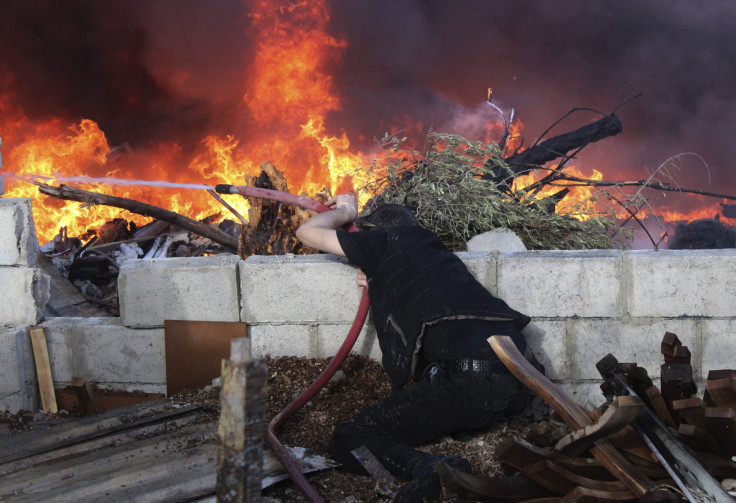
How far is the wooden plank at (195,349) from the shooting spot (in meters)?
4.48

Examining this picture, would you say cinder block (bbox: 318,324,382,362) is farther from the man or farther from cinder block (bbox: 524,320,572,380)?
cinder block (bbox: 524,320,572,380)

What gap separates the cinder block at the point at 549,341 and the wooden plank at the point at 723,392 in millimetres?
1584

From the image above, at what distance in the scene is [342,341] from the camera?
4480 millimetres

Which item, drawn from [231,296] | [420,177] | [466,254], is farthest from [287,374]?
[420,177]

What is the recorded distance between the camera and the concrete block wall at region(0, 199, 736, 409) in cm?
420

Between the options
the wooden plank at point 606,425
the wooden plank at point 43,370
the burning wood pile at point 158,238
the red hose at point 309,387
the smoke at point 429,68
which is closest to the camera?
the wooden plank at point 606,425

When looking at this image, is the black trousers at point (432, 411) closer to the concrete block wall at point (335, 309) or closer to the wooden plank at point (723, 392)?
the wooden plank at point (723, 392)

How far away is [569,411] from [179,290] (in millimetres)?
2871

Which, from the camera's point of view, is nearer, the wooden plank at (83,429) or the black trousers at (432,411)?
the black trousers at (432,411)

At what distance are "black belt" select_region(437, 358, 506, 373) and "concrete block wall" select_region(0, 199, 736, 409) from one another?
41.1 inches

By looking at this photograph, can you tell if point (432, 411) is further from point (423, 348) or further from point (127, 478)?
point (127, 478)

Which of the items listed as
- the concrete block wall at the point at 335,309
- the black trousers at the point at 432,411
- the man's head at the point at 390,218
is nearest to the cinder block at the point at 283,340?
the concrete block wall at the point at 335,309

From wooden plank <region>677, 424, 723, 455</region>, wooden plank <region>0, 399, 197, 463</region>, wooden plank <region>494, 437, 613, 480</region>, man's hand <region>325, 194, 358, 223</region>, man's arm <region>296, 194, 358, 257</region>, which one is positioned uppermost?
man's hand <region>325, 194, 358, 223</region>

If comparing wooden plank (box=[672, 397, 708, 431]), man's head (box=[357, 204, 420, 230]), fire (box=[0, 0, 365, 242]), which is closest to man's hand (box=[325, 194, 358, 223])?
man's head (box=[357, 204, 420, 230])
